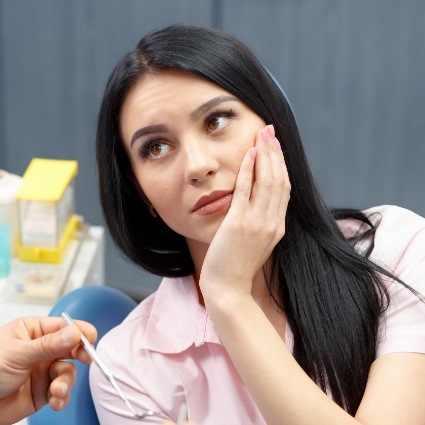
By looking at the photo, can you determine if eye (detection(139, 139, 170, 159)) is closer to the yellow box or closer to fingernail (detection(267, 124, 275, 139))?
fingernail (detection(267, 124, 275, 139))

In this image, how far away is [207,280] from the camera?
127 cm

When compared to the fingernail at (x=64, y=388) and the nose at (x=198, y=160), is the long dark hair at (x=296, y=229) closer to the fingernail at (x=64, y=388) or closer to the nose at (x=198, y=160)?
the nose at (x=198, y=160)

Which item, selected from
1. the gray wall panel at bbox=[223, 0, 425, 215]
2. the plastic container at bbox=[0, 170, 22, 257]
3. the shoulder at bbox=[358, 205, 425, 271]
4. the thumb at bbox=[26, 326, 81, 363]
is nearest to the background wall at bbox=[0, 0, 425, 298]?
the gray wall panel at bbox=[223, 0, 425, 215]

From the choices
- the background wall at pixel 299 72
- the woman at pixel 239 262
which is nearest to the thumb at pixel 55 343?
the woman at pixel 239 262

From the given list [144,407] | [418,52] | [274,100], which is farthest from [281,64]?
[144,407]

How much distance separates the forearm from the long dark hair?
0.16 meters

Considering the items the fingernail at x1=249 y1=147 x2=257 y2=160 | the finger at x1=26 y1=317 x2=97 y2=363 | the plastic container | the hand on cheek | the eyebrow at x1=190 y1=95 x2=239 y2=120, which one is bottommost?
the plastic container

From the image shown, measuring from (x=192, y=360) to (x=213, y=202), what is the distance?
11.2 inches

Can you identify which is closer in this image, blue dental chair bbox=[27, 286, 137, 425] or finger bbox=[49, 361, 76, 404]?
finger bbox=[49, 361, 76, 404]

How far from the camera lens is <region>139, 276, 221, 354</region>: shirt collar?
143cm

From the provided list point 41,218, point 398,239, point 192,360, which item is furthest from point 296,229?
point 41,218

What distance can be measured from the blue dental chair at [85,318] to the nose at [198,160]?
358 millimetres

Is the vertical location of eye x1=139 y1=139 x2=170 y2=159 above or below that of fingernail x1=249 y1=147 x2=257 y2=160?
below

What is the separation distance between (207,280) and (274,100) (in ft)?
1.03
